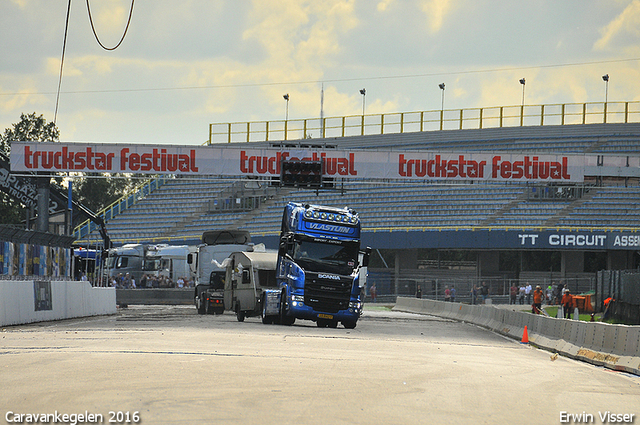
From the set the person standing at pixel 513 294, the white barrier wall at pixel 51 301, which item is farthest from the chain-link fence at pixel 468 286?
the white barrier wall at pixel 51 301

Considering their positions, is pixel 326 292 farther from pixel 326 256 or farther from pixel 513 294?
pixel 513 294

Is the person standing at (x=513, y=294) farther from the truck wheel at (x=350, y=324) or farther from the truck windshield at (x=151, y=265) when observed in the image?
the truck wheel at (x=350, y=324)

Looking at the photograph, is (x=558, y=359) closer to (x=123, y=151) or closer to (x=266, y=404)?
(x=266, y=404)

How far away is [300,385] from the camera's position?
1055cm

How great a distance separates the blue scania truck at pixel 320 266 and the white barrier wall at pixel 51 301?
7.01 metres

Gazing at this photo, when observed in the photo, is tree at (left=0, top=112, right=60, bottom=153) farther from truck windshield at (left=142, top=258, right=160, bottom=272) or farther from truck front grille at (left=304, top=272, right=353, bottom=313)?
truck front grille at (left=304, top=272, right=353, bottom=313)

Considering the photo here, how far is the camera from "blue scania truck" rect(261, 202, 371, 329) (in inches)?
1016

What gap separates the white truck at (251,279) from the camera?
92.8 feet

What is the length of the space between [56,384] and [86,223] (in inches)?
2211

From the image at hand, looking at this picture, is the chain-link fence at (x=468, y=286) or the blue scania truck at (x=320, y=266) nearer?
the blue scania truck at (x=320, y=266)

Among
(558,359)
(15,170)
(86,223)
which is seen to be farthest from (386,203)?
(558,359)

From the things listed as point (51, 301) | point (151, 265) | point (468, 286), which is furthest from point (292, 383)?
point (151, 265)

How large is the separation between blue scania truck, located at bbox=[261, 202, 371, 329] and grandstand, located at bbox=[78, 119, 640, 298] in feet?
70.6

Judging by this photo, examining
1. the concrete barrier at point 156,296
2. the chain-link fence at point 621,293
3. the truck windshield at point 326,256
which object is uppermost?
the truck windshield at point 326,256
